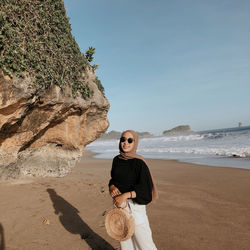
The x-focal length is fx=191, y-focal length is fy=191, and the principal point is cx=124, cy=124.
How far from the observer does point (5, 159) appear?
5852mm

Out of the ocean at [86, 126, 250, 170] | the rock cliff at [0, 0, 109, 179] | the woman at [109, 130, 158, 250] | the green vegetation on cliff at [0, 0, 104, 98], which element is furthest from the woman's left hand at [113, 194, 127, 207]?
the ocean at [86, 126, 250, 170]

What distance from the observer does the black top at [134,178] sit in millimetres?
2489

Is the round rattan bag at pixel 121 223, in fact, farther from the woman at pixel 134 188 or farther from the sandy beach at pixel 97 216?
the sandy beach at pixel 97 216

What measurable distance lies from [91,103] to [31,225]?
4477 mm

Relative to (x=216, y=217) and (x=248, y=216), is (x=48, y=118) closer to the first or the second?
(x=216, y=217)

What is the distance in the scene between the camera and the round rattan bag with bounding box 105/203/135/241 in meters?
2.41

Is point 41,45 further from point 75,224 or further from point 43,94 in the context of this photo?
point 75,224

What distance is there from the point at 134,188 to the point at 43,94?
404 centimetres

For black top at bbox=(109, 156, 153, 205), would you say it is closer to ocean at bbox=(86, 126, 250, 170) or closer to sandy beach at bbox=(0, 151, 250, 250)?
sandy beach at bbox=(0, 151, 250, 250)

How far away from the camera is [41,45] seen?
544cm

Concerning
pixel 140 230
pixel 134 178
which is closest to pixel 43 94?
pixel 134 178

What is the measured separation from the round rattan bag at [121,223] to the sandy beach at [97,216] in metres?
1.46

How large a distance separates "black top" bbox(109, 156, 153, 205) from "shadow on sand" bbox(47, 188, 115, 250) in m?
1.74

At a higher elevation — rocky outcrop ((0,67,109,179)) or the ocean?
rocky outcrop ((0,67,109,179))
